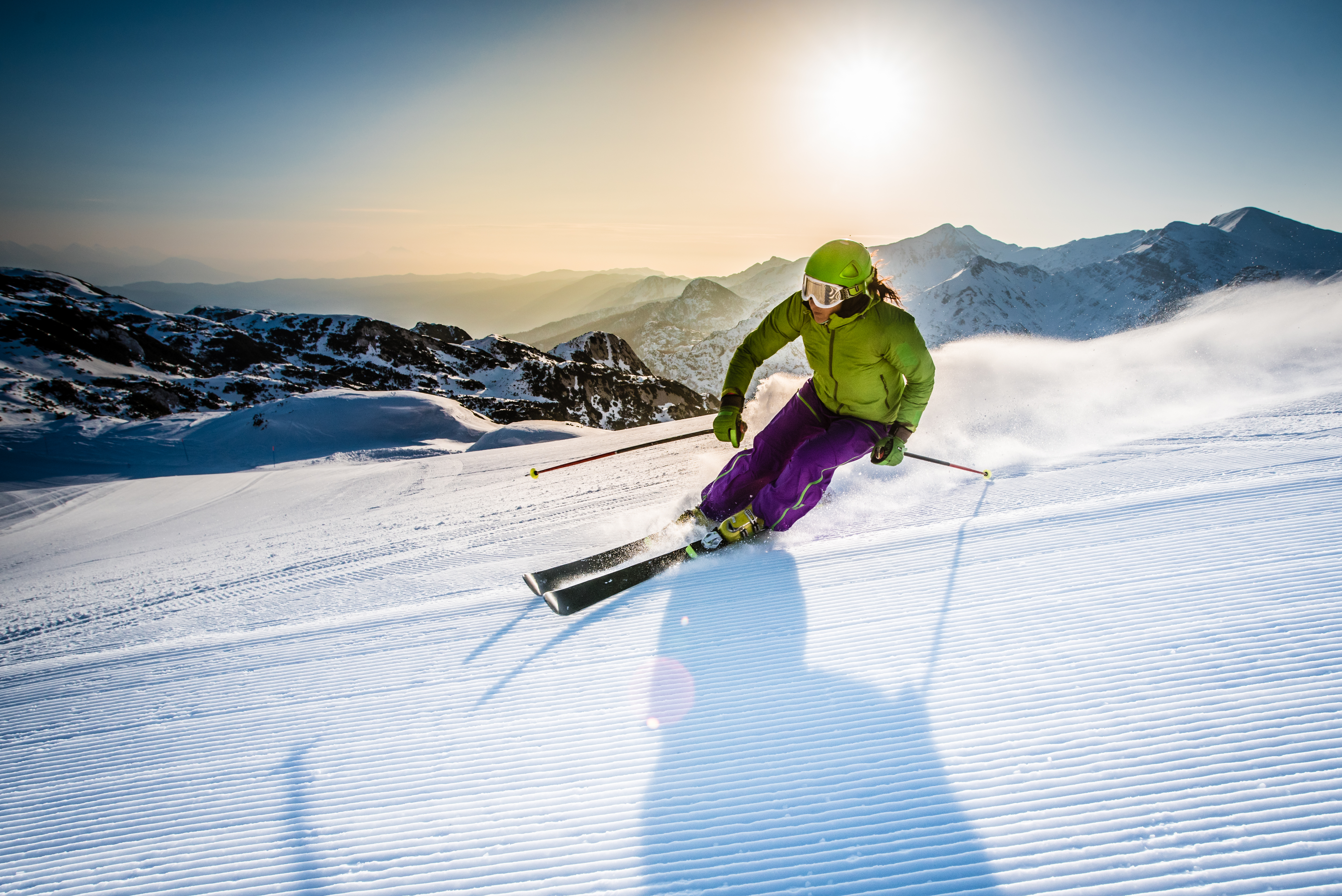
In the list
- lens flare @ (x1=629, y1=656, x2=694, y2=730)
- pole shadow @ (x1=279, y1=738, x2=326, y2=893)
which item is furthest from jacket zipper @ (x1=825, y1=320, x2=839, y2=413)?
pole shadow @ (x1=279, y1=738, x2=326, y2=893)

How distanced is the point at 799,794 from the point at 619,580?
5.89ft

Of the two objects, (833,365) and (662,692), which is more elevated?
(833,365)

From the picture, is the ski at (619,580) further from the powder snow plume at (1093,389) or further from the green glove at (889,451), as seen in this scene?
the green glove at (889,451)

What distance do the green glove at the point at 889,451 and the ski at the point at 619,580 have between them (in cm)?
125

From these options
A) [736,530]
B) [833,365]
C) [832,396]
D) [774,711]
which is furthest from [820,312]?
[774,711]

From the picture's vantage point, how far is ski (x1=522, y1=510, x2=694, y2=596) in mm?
3541

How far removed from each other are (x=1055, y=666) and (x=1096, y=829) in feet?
2.45

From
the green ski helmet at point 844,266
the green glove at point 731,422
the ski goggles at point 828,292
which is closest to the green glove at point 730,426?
the green glove at point 731,422

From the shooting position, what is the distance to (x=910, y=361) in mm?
3770

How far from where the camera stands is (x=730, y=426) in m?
4.54

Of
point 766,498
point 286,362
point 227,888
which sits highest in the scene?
point 286,362

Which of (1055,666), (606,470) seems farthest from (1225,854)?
(606,470)

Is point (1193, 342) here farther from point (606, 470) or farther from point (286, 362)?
point (286, 362)

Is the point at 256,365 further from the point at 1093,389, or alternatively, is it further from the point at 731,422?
the point at 1093,389
